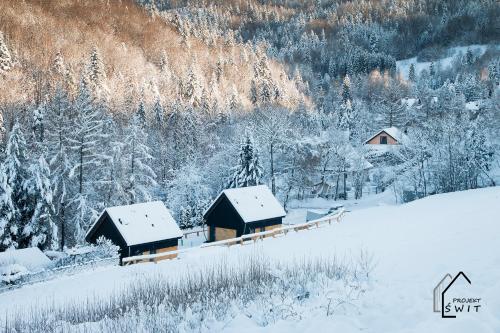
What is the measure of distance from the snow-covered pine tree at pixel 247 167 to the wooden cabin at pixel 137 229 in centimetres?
1855

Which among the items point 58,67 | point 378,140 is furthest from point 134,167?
point 58,67

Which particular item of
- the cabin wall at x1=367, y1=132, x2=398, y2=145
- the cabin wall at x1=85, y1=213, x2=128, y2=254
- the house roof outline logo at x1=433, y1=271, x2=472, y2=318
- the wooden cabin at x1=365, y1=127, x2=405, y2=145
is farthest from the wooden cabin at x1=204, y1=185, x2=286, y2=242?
the wooden cabin at x1=365, y1=127, x2=405, y2=145

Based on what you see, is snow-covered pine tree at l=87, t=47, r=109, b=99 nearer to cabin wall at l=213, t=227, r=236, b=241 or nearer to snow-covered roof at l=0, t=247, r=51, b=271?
cabin wall at l=213, t=227, r=236, b=241

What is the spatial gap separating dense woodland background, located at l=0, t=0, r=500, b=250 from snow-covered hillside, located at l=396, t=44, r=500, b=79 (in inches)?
184

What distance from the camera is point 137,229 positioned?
29.5 m

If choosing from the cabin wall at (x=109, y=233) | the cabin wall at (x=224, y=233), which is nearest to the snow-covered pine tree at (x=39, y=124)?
the cabin wall at (x=109, y=233)

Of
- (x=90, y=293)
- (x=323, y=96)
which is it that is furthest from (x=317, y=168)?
(x=323, y=96)

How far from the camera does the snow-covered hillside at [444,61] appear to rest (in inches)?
6841

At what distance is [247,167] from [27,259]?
86.4 ft

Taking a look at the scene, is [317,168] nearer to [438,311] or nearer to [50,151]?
[50,151]

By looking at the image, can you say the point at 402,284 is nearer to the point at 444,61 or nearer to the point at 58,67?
the point at 58,67

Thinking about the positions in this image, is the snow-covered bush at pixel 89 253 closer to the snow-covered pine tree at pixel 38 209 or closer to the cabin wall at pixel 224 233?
the snow-covered pine tree at pixel 38 209

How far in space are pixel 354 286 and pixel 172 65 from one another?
133481mm

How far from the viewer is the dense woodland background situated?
3575 cm
